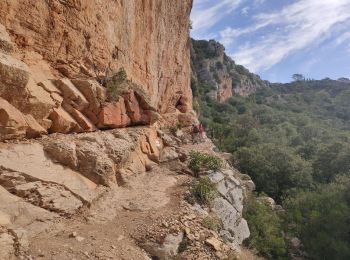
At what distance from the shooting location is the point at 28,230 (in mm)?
6727

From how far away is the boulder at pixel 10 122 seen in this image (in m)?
7.92

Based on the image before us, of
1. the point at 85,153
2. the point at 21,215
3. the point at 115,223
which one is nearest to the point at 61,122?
the point at 85,153

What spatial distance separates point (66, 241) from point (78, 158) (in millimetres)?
2766

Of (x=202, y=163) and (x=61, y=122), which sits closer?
(x=61, y=122)

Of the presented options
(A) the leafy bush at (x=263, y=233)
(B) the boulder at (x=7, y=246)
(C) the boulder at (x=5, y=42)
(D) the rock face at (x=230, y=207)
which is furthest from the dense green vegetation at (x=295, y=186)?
(C) the boulder at (x=5, y=42)

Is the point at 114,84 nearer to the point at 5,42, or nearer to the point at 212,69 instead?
the point at 5,42

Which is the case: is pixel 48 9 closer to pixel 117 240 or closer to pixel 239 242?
pixel 117 240

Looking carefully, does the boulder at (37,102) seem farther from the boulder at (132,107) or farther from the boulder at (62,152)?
the boulder at (132,107)

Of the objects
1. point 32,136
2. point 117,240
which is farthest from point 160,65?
point 117,240

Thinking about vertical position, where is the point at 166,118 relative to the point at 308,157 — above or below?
above

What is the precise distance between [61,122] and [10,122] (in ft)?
5.92

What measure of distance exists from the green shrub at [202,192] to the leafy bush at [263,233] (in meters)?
2.89

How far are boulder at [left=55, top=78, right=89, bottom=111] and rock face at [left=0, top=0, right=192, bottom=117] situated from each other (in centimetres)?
14

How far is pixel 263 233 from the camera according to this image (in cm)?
1416
